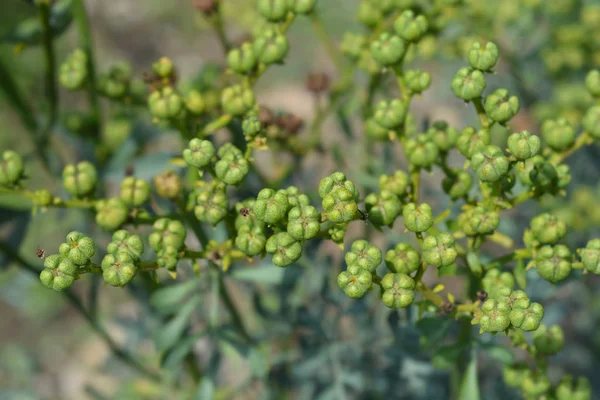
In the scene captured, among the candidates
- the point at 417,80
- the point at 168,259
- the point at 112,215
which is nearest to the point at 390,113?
the point at 417,80

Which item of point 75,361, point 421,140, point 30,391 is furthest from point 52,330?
point 421,140

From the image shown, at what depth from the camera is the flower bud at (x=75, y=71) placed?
2.73 meters

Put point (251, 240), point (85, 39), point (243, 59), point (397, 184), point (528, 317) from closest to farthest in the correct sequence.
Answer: point (528, 317) < point (251, 240) < point (397, 184) < point (243, 59) < point (85, 39)

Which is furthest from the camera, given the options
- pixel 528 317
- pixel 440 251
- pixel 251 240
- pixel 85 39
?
pixel 85 39

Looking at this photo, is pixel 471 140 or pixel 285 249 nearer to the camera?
pixel 285 249

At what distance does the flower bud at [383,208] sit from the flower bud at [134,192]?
762 mm

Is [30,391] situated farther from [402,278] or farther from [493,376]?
[402,278]

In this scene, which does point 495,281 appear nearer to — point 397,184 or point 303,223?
point 397,184

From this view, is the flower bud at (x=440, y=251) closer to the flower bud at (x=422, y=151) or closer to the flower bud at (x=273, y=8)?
the flower bud at (x=422, y=151)

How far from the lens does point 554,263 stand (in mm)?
2131

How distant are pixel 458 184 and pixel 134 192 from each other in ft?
3.59

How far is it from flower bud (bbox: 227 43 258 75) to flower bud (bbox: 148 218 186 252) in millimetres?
629

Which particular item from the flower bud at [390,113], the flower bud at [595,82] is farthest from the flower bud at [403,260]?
the flower bud at [595,82]

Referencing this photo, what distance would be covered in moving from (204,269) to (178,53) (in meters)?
4.96
